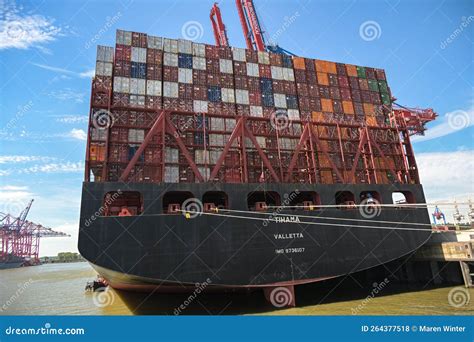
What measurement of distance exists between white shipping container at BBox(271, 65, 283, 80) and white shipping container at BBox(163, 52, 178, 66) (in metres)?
8.39

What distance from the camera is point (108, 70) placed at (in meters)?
20.0

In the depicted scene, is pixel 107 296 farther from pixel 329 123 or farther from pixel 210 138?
pixel 329 123

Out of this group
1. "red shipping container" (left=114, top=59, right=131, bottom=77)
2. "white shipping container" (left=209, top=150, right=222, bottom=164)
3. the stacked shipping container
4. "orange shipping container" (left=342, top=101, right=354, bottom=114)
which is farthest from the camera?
"orange shipping container" (left=342, top=101, right=354, bottom=114)

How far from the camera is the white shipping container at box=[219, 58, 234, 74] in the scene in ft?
74.8

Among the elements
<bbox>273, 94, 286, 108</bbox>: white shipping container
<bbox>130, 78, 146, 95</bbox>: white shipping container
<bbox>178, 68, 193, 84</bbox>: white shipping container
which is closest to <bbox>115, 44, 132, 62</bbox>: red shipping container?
<bbox>130, 78, 146, 95</bbox>: white shipping container

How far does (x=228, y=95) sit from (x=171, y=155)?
7036mm

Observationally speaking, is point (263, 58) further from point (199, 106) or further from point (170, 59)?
point (199, 106)

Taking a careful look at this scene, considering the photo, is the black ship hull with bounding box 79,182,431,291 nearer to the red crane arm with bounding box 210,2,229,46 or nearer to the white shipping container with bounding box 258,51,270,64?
the white shipping container with bounding box 258,51,270,64

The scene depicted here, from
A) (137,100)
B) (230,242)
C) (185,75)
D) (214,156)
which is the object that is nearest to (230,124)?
(214,156)

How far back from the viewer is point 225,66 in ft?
75.5

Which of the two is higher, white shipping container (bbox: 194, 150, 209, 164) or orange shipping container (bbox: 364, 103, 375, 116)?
orange shipping container (bbox: 364, 103, 375, 116)

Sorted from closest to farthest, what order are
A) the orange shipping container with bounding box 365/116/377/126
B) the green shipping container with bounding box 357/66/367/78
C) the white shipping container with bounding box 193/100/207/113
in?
the white shipping container with bounding box 193/100/207/113
the orange shipping container with bounding box 365/116/377/126
the green shipping container with bounding box 357/66/367/78

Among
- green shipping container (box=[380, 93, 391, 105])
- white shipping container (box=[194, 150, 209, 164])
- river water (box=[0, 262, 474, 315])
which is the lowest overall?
river water (box=[0, 262, 474, 315])
